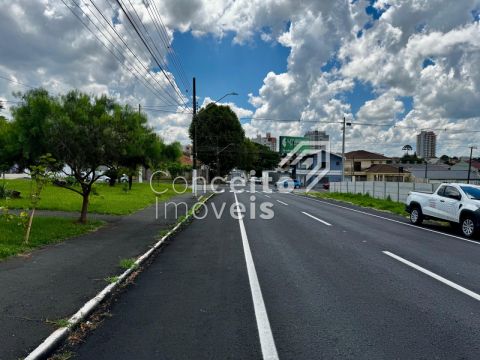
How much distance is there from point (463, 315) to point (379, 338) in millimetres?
1587

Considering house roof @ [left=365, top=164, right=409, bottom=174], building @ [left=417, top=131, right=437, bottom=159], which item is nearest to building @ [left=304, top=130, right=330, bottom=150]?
house roof @ [left=365, top=164, right=409, bottom=174]

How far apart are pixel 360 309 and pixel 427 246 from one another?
609 cm

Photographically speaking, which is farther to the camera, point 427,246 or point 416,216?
point 416,216

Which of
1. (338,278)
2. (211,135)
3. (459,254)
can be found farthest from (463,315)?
(211,135)

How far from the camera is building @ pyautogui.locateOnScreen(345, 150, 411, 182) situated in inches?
2667

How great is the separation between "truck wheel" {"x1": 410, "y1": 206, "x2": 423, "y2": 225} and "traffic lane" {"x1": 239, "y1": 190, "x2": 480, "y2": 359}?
710 centimetres

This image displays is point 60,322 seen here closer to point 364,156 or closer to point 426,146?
point 364,156

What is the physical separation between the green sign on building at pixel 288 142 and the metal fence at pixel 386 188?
40.3ft

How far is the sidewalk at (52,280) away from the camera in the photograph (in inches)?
170

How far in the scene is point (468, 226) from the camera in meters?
12.3

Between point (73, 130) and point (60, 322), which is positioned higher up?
point (73, 130)

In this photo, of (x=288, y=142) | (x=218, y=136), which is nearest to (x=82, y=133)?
(x=288, y=142)

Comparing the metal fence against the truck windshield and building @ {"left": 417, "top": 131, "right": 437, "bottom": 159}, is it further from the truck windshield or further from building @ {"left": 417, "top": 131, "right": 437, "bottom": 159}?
building @ {"left": 417, "top": 131, "right": 437, "bottom": 159}

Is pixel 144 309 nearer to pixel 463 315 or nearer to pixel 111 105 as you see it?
pixel 463 315
